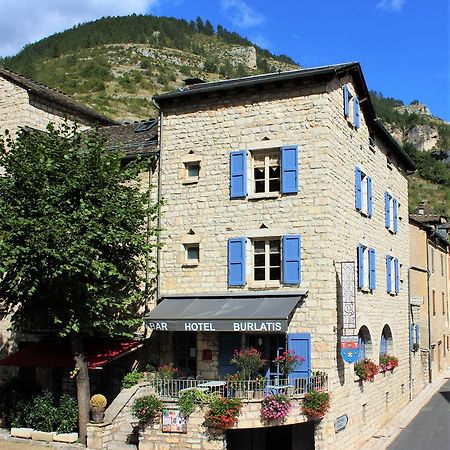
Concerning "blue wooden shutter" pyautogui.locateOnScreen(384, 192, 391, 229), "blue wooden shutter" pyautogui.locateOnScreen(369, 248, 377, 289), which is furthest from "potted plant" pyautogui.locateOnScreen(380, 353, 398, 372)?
"blue wooden shutter" pyautogui.locateOnScreen(384, 192, 391, 229)

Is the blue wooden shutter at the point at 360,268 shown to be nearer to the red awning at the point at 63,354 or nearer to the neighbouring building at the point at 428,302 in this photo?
the red awning at the point at 63,354

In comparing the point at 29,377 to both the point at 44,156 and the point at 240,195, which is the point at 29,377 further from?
the point at 240,195

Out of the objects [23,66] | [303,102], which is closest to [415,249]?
[303,102]

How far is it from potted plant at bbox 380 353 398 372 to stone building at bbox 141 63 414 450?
1.65m

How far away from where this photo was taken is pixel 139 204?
18.2 metres

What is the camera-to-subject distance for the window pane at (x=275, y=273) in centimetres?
1837

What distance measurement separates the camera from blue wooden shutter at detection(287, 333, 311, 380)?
679 inches

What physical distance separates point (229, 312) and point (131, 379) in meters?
3.62

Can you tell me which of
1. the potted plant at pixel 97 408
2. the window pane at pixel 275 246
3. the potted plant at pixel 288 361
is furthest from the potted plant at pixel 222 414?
the window pane at pixel 275 246

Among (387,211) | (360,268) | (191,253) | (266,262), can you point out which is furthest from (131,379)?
(387,211)

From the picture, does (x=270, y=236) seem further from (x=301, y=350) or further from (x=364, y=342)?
(x=364, y=342)

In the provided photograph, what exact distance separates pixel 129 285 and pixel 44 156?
462 centimetres

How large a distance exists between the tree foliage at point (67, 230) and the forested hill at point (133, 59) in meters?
54.9

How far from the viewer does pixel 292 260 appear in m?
17.8
